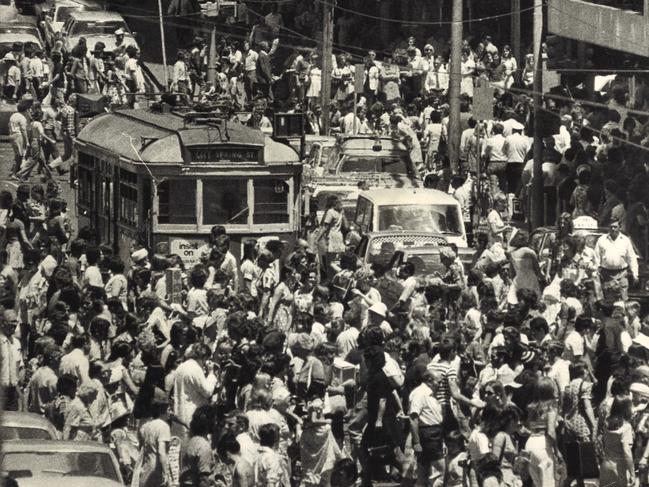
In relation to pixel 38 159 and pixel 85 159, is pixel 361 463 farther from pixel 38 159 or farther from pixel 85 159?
pixel 38 159

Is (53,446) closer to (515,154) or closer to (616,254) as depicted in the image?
(616,254)

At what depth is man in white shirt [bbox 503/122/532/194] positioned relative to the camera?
3331 centimetres

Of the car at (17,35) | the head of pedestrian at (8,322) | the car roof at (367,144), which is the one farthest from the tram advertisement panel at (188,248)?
the car at (17,35)

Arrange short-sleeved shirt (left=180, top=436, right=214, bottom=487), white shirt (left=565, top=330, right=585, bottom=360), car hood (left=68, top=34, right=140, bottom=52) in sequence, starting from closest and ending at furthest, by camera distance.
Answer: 1. short-sleeved shirt (left=180, top=436, right=214, bottom=487)
2. white shirt (left=565, top=330, right=585, bottom=360)
3. car hood (left=68, top=34, right=140, bottom=52)

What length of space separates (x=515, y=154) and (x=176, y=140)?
29.0ft

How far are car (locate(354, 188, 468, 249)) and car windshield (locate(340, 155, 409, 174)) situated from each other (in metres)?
4.95

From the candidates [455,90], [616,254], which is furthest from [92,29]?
[616,254]

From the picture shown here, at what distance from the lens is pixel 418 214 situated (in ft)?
87.3

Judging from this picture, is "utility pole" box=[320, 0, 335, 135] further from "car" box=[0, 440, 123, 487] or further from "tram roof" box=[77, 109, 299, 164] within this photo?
"car" box=[0, 440, 123, 487]

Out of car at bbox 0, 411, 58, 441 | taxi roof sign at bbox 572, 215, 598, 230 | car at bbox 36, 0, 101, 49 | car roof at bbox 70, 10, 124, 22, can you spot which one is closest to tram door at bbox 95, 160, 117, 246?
taxi roof sign at bbox 572, 215, 598, 230

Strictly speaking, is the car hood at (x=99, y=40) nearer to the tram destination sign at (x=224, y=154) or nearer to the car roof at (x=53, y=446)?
the tram destination sign at (x=224, y=154)

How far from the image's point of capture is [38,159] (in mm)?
37188

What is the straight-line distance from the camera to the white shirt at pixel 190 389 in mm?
16391

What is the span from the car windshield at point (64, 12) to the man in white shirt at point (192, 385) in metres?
33.1
